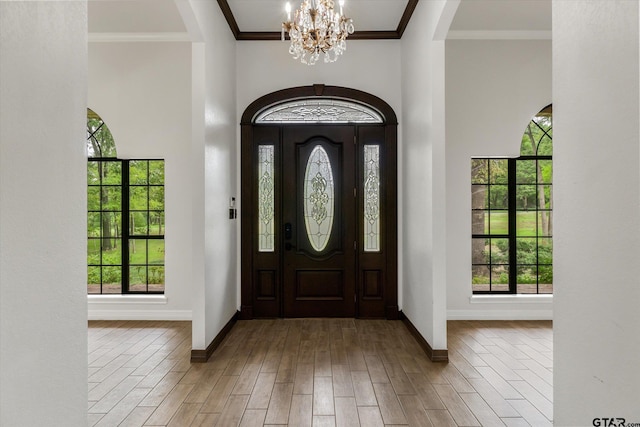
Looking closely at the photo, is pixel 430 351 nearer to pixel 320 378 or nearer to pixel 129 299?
pixel 320 378

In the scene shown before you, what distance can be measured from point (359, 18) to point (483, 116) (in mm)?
1929

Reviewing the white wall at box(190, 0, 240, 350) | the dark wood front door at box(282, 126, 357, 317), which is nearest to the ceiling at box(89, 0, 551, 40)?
the white wall at box(190, 0, 240, 350)

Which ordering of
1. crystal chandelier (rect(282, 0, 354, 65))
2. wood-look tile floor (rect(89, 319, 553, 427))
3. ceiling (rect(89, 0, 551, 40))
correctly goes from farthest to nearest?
ceiling (rect(89, 0, 551, 40)) → crystal chandelier (rect(282, 0, 354, 65)) → wood-look tile floor (rect(89, 319, 553, 427))

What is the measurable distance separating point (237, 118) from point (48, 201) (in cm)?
394

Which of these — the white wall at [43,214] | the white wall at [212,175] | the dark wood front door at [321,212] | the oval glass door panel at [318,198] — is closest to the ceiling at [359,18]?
the white wall at [212,175]

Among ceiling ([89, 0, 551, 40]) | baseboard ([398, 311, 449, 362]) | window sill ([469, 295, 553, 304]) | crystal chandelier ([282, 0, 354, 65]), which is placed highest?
ceiling ([89, 0, 551, 40])

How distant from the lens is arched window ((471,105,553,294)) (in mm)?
5430

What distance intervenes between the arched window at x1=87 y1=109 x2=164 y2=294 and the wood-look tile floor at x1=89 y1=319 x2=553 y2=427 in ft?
2.57

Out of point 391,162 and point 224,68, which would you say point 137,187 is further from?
point 391,162

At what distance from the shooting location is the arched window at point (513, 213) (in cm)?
543

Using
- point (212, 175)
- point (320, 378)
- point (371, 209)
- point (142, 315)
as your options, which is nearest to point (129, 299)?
point (142, 315)

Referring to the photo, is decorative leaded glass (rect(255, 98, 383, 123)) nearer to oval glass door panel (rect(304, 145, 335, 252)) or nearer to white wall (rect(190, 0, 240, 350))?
oval glass door panel (rect(304, 145, 335, 252))

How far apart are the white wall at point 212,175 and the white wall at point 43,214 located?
2.03 metres

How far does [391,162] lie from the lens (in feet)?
17.6
